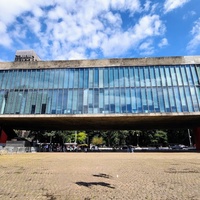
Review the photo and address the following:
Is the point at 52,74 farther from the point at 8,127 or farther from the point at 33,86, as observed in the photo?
the point at 8,127

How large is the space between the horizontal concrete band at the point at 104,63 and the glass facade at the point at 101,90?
0.74m

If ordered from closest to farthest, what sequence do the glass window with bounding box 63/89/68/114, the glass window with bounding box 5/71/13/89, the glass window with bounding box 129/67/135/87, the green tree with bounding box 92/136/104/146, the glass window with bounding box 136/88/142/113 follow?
the glass window with bounding box 136/88/142/113
the glass window with bounding box 63/89/68/114
the glass window with bounding box 129/67/135/87
the glass window with bounding box 5/71/13/89
the green tree with bounding box 92/136/104/146

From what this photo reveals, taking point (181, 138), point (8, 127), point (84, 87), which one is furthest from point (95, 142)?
point (84, 87)

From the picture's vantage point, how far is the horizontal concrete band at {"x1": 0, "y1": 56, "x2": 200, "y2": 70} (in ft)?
114

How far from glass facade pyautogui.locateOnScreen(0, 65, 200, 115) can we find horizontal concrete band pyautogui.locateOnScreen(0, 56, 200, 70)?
0.74 meters

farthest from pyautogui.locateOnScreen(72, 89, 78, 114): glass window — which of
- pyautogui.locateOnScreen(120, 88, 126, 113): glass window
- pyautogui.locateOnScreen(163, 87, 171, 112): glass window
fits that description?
pyautogui.locateOnScreen(163, 87, 171, 112): glass window

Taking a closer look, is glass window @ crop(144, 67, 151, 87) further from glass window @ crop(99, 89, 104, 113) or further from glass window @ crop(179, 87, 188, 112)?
glass window @ crop(99, 89, 104, 113)

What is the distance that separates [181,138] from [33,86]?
205 ft

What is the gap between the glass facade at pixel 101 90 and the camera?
1281 inches

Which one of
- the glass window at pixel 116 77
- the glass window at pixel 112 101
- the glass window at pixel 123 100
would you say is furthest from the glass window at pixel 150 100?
the glass window at pixel 112 101

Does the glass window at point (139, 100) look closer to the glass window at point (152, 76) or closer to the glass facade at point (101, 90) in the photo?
the glass facade at point (101, 90)

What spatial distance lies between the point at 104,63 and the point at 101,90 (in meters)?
5.33

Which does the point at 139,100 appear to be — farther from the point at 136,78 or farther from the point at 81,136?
the point at 81,136

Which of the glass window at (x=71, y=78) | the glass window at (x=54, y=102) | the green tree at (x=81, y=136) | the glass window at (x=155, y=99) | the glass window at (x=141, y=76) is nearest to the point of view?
the glass window at (x=155, y=99)
